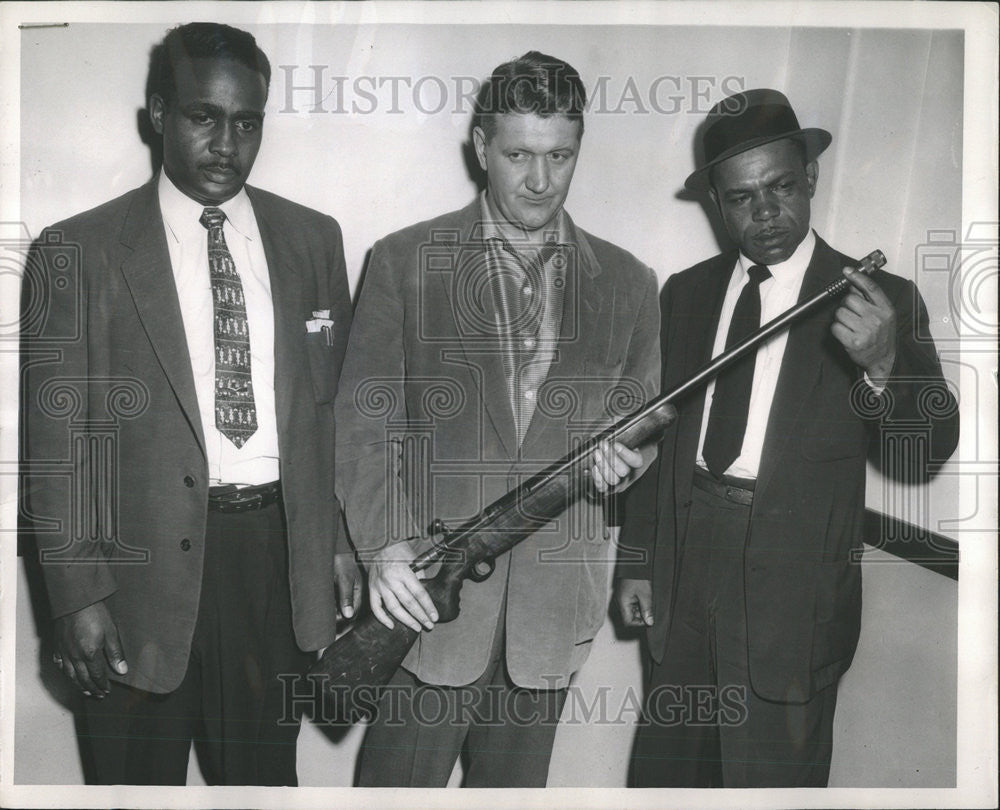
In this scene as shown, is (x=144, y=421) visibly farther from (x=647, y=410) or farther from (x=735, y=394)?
(x=735, y=394)

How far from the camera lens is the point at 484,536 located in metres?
1.76

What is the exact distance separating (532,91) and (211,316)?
79 cm

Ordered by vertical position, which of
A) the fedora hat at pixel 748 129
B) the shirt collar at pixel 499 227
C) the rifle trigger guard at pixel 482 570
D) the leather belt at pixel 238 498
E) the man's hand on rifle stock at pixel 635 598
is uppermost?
the fedora hat at pixel 748 129

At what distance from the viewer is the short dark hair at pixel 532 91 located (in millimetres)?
1806

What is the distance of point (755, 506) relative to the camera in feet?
6.04

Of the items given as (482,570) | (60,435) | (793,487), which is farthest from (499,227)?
(60,435)

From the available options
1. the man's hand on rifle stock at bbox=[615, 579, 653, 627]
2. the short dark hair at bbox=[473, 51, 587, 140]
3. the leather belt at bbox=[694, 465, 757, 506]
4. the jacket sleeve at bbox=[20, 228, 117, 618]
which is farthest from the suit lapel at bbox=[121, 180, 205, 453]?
the leather belt at bbox=[694, 465, 757, 506]

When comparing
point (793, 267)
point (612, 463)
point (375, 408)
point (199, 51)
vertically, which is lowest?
point (612, 463)

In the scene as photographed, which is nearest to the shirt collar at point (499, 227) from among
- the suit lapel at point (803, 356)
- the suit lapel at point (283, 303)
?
the suit lapel at point (283, 303)

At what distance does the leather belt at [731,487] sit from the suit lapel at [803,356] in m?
0.13

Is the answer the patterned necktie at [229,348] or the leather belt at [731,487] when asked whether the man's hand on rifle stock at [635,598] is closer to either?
the leather belt at [731,487]

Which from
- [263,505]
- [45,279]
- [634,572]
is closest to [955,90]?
[634,572]

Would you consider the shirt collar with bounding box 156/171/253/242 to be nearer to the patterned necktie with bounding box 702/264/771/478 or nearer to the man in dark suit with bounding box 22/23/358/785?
the man in dark suit with bounding box 22/23/358/785

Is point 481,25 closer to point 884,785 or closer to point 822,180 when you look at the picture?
point 822,180
